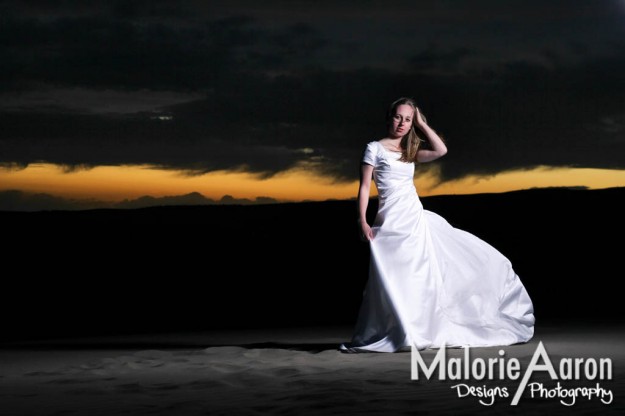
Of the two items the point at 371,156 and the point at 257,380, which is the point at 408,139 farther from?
the point at 257,380

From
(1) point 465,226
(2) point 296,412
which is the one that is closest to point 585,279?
(1) point 465,226

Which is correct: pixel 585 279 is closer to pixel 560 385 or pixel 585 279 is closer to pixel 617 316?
pixel 617 316

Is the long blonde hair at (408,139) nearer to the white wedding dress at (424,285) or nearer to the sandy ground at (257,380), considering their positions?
the white wedding dress at (424,285)

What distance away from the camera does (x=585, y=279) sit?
63.2ft

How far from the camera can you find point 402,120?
997 centimetres

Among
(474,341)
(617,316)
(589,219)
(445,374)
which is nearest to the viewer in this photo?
(445,374)

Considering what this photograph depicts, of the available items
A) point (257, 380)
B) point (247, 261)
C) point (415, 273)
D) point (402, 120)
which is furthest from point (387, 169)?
point (247, 261)

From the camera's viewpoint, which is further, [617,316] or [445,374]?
[617,316]

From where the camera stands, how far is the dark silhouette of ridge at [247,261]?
52.2 ft

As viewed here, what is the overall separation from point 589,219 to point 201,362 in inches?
766

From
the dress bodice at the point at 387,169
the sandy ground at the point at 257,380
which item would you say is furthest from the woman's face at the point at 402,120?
the sandy ground at the point at 257,380

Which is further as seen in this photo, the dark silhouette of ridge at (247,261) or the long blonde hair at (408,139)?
the dark silhouette of ridge at (247,261)

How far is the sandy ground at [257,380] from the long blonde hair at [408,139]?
1615mm

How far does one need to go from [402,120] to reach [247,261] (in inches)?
576
